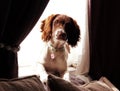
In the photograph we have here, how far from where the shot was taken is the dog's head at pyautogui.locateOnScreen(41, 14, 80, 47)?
173cm

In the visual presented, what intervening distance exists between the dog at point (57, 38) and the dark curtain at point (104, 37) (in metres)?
0.36

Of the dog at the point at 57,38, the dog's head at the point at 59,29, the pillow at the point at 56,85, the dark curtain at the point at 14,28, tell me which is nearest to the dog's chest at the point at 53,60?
the dog at the point at 57,38

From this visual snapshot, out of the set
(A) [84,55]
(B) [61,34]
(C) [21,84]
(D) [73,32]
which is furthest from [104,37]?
(C) [21,84]

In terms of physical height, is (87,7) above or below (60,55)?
above

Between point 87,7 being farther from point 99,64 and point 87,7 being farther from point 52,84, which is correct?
point 52,84

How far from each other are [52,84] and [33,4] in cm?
52

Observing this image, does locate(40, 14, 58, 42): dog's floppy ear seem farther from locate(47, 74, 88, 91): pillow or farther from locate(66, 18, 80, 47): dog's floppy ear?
locate(47, 74, 88, 91): pillow

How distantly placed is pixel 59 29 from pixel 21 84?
0.62 meters

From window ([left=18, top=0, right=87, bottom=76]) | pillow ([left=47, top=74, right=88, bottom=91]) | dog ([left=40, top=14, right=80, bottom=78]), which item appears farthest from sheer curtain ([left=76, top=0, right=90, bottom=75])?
pillow ([left=47, top=74, right=88, bottom=91])

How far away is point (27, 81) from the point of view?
1.28 m

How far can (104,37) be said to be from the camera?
2.21 metres

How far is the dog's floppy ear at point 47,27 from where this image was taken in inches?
68.5

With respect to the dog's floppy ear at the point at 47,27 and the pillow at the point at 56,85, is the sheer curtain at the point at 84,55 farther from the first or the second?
the pillow at the point at 56,85

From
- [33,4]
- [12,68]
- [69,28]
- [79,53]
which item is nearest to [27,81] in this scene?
[12,68]
